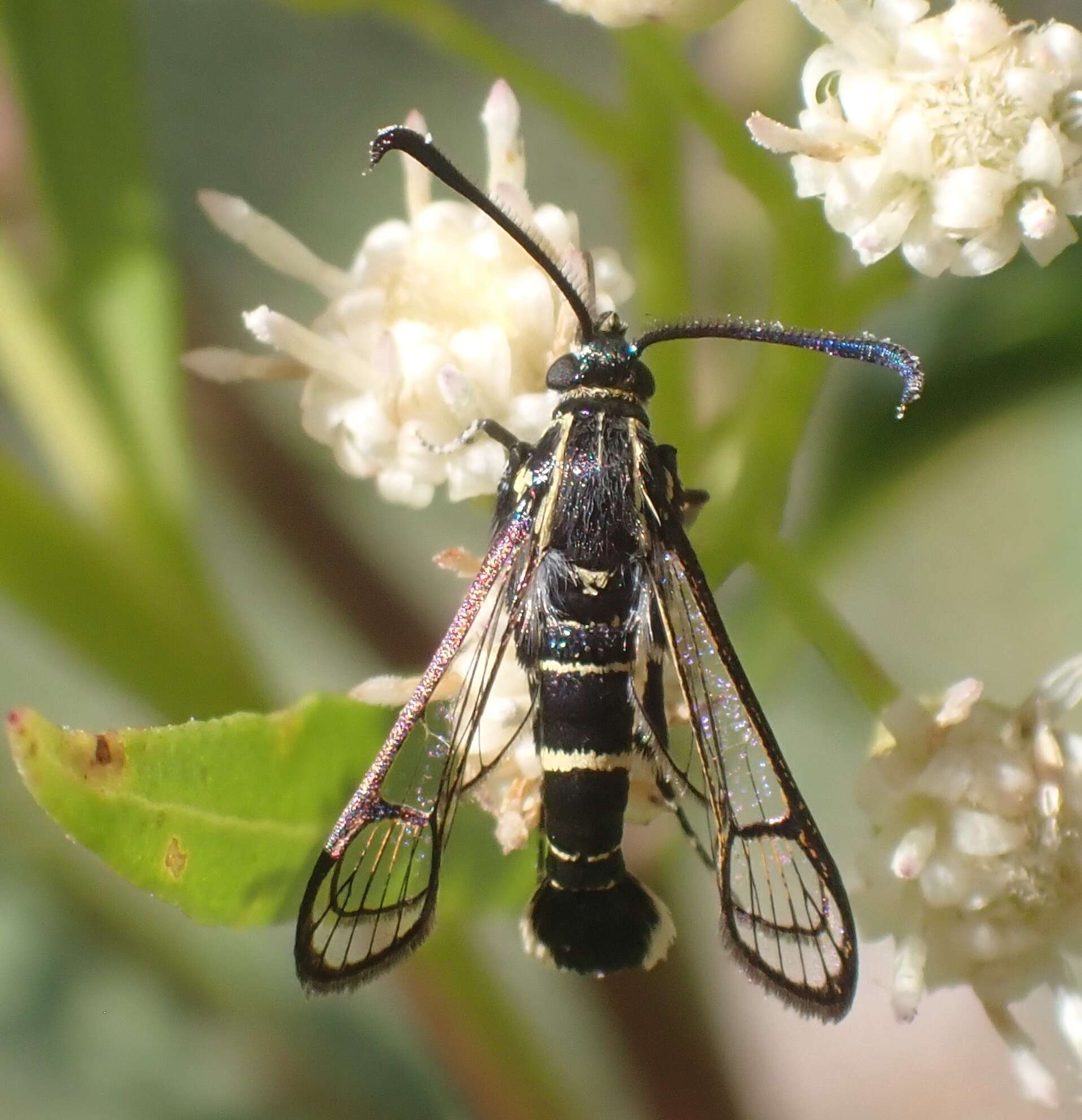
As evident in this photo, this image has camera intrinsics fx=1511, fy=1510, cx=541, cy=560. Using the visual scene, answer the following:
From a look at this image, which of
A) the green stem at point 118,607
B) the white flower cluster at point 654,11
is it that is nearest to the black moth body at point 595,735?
the white flower cluster at point 654,11

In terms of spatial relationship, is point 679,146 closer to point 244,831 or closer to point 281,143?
point 244,831

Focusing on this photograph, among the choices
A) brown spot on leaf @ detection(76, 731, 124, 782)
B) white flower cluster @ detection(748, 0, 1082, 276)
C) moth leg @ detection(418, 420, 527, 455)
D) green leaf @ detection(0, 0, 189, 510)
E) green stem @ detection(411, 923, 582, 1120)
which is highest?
green leaf @ detection(0, 0, 189, 510)

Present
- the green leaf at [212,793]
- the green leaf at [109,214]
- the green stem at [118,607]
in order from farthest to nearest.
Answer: the green leaf at [109,214], the green stem at [118,607], the green leaf at [212,793]

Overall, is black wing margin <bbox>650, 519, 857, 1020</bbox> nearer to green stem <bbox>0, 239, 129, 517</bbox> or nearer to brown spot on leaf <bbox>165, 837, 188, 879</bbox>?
brown spot on leaf <bbox>165, 837, 188, 879</bbox>

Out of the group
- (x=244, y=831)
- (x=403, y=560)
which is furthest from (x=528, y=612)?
(x=403, y=560)

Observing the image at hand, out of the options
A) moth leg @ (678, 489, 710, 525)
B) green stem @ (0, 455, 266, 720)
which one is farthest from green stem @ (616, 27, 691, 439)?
green stem @ (0, 455, 266, 720)

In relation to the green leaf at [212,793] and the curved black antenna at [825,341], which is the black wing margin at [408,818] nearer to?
the green leaf at [212,793]
